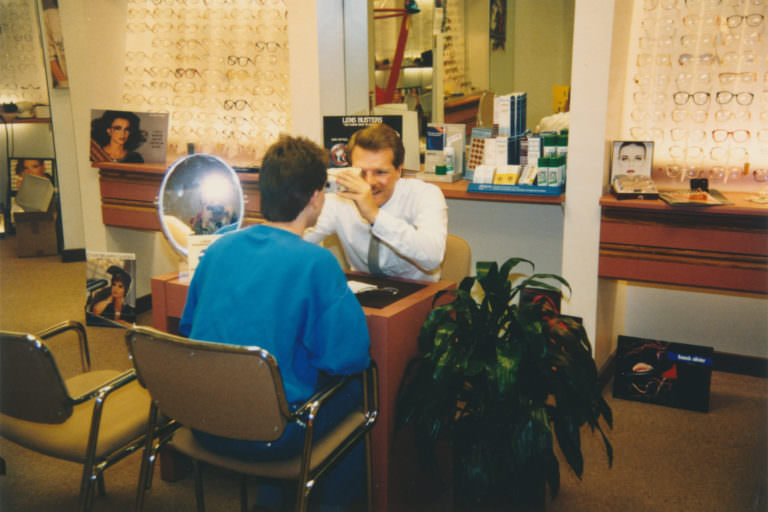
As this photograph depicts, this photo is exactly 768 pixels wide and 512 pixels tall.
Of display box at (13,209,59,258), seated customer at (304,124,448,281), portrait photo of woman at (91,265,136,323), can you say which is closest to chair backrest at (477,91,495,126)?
seated customer at (304,124,448,281)

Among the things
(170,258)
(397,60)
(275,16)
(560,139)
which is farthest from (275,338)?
(397,60)

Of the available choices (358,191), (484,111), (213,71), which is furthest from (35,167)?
(358,191)

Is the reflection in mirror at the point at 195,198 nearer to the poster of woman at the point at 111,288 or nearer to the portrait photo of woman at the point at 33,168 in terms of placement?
the poster of woman at the point at 111,288

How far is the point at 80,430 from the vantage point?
6.42ft

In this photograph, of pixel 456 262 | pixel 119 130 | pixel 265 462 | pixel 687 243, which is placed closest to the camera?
pixel 265 462

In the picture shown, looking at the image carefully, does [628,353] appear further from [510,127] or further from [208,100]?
[208,100]

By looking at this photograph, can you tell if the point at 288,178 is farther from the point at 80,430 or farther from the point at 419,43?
Result: the point at 419,43

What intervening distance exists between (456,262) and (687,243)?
1097 mm

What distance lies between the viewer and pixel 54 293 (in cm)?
513

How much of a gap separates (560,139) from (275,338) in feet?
7.02

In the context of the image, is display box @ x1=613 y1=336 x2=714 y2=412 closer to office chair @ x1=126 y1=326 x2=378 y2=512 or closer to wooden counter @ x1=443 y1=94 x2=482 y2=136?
office chair @ x1=126 y1=326 x2=378 y2=512

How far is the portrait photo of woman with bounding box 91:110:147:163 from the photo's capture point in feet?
14.4

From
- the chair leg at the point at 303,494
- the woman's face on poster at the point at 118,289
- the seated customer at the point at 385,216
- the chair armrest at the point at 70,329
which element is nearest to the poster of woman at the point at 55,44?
the woman's face on poster at the point at 118,289

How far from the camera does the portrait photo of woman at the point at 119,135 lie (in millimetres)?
4387
